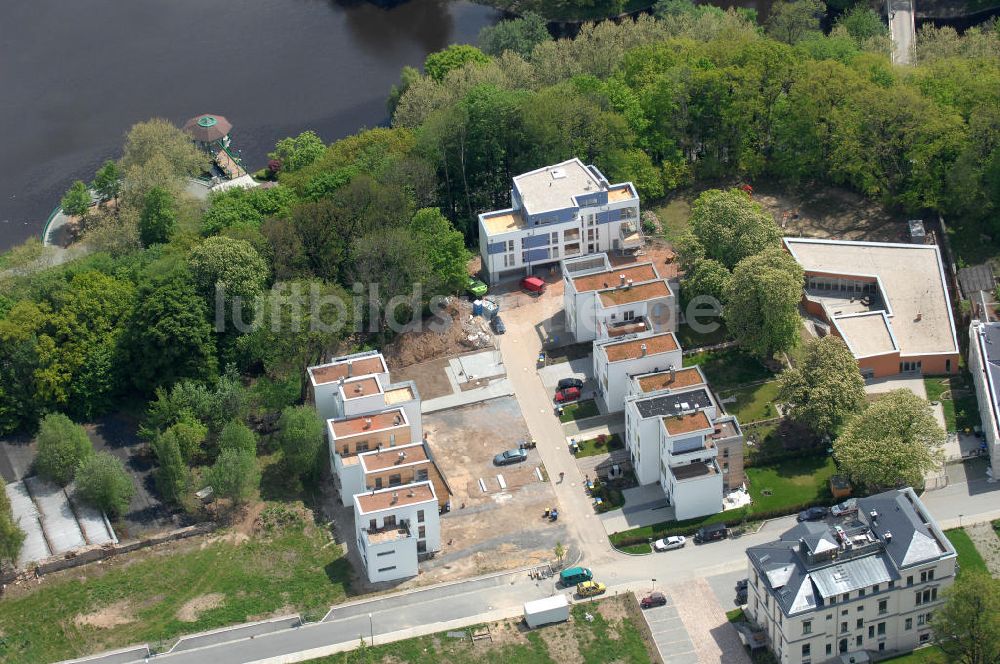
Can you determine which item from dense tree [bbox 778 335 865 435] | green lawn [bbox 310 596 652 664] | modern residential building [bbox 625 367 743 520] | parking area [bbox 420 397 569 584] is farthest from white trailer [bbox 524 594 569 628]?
dense tree [bbox 778 335 865 435]

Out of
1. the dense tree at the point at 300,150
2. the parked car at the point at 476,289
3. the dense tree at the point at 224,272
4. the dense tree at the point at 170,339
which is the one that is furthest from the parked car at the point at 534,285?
the dense tree at the point at 300,150

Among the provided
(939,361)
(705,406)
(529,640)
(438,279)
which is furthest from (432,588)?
(939,361)

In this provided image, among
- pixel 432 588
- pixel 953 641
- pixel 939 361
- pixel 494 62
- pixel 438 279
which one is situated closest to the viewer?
pixel 953 641

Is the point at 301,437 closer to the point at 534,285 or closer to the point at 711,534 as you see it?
the point at 534,285

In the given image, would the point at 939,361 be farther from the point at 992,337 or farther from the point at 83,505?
the point at 83,505

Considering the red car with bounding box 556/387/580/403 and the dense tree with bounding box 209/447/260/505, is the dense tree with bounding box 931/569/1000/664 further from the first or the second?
the dense tree with bounding box 209/447/260/505

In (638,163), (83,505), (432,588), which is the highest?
(638,163)

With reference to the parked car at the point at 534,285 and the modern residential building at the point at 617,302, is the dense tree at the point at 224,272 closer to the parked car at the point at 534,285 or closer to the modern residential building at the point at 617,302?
the parked car at the point at 534,285
